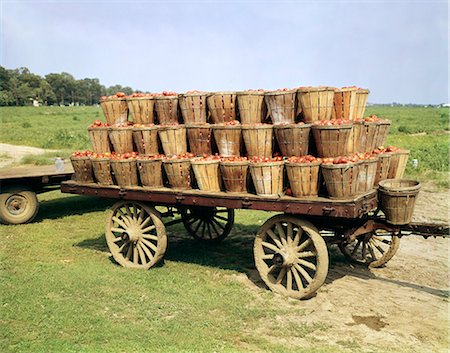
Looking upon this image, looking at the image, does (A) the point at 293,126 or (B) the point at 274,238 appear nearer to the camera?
(A) the point at 293,126

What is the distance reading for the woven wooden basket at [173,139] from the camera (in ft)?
24.2

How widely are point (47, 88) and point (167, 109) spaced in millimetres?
115367

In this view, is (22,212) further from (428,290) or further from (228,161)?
(428,290)

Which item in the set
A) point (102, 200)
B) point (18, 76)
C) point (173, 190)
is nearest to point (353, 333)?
point (173, 190)

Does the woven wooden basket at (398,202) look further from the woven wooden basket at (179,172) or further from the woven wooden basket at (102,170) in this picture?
the woven wooden basket at (102,170)

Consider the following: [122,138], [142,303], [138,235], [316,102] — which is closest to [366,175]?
[316,102]

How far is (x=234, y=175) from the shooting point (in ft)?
21.9

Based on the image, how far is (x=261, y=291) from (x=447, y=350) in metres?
2.57

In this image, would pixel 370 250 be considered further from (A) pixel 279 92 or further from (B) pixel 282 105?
(A) pixel 279 92

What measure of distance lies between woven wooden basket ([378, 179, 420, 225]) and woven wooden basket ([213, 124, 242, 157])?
7.29 feet

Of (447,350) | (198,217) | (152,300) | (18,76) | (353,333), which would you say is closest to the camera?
(447,350)

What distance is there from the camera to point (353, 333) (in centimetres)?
543

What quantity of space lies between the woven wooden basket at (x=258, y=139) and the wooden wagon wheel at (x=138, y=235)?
2068mm

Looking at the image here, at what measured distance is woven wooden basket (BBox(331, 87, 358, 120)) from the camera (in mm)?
6641
